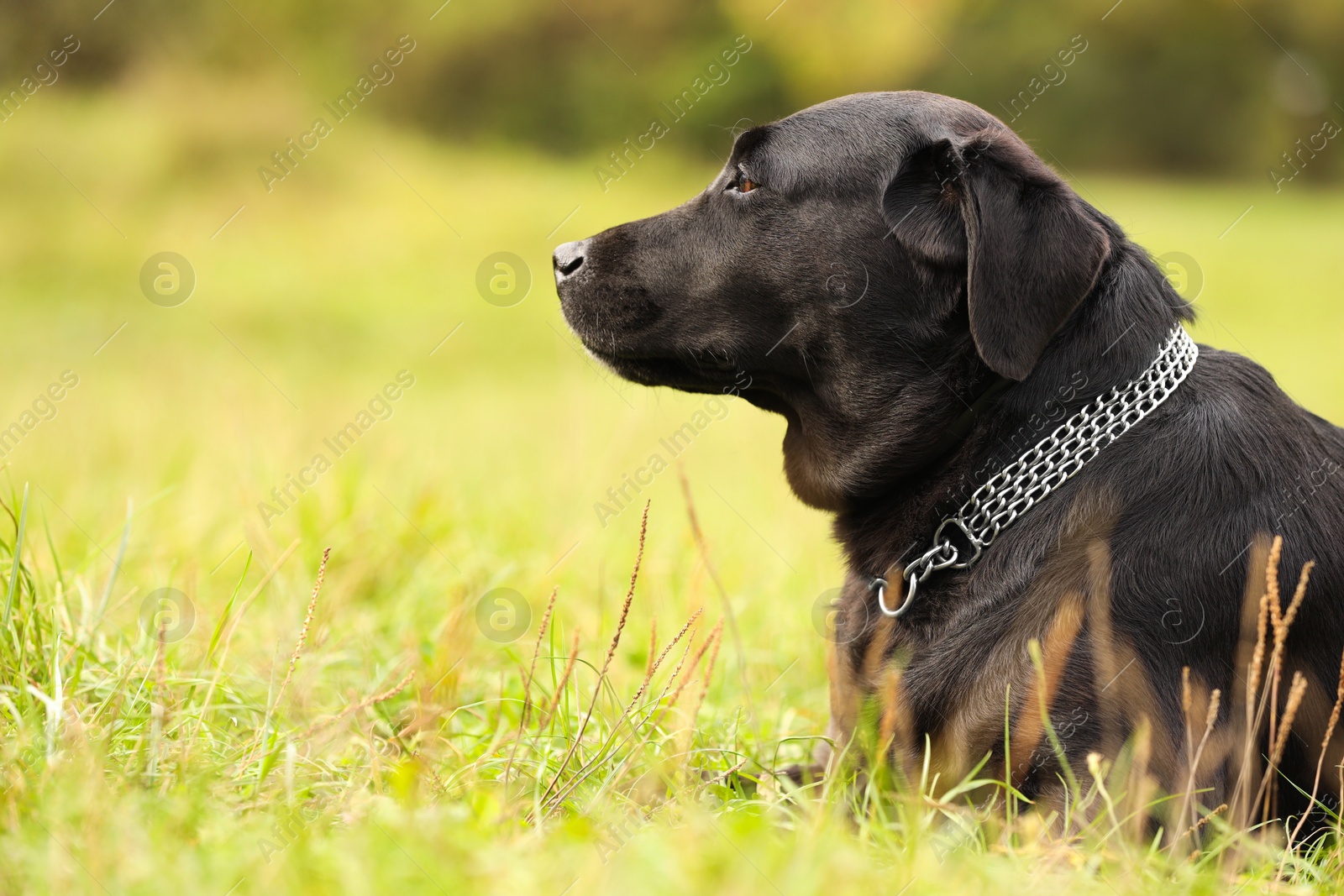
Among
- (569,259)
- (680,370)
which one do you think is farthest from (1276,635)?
(569,259)

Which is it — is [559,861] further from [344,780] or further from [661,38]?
[661,38]

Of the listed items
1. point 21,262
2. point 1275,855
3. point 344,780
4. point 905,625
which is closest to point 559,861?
point 344,780

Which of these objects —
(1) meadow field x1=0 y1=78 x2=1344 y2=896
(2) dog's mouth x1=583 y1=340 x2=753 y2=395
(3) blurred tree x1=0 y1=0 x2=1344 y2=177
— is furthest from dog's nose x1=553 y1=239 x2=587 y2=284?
(3) blurred tree x1=0 y1=0 x2=1344 y2=177

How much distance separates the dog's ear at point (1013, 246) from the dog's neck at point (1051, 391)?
0.34ft

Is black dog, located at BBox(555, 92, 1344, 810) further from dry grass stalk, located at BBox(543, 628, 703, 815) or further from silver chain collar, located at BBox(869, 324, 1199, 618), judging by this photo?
dry grass stalk, located at BBox(543, 628, 703, 815)

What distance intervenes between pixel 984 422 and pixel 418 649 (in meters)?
1.66

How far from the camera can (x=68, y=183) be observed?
1423 cm

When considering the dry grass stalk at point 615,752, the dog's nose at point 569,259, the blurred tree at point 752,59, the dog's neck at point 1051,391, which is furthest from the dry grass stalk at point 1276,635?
the blurred tree at point 752,59

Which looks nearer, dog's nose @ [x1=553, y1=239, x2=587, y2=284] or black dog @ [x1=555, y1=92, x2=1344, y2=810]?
black dog @ [x1=555, y1=92, x2=1344, y2=810]

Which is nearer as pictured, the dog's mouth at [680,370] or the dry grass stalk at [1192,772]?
the dry grass stalk at [1192,772]

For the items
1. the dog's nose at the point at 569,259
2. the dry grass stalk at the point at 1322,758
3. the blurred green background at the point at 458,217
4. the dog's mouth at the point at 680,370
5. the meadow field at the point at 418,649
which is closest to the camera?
the meadow field at the point at 418,649

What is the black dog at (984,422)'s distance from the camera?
2129mm

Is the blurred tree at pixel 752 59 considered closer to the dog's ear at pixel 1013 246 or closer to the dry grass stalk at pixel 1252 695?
the dog's ear at pixel 1013 246

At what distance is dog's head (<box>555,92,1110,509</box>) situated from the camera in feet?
7.48
